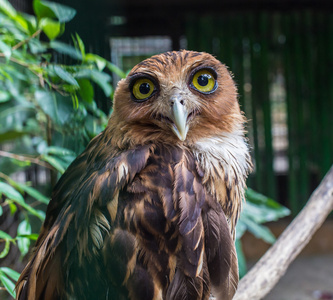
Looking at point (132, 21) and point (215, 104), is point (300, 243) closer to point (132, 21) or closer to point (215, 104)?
point (215, 104)

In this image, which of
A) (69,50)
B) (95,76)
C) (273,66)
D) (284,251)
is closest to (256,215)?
(284,251)

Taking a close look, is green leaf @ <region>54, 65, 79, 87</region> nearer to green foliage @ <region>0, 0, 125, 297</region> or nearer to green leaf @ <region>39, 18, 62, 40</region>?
green foliage @ <region>0, 0, 125, 297</region>

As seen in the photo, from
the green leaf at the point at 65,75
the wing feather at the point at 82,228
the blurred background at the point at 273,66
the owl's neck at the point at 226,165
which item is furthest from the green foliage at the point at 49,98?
the blurred background at the point at 273,66

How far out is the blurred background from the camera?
4.14 meters

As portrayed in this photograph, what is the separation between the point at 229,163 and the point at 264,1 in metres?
3.53

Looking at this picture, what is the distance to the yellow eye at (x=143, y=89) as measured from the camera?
3.78 ft

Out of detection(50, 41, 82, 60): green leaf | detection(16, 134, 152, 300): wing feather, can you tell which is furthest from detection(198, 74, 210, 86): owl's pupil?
detection(50, 41, 82, 60): green leaf

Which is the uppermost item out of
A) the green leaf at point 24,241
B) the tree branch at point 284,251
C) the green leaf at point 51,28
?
the green leaf at point 51,28

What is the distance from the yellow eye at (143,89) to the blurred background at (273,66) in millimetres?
2756

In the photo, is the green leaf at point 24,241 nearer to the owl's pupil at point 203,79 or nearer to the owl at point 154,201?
the owl at point 154,201

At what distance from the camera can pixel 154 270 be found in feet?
3.40

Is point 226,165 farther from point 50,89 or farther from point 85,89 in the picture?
point 50,89

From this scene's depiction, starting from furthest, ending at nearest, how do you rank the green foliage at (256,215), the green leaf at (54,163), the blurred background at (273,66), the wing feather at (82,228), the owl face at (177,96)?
the blurred background at (273,66), the green foliage at (256,215), the green leaf at (54,163), the owl face at (177,96), the wing feather at (82,228)

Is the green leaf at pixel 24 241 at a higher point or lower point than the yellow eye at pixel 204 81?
lower
